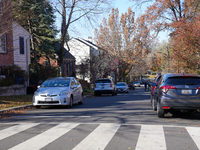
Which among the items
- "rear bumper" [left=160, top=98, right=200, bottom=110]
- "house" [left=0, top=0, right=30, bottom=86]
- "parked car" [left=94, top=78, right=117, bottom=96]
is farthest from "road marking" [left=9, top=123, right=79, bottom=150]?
"parked car" [left=94, top=78, right=117, bottom=96]

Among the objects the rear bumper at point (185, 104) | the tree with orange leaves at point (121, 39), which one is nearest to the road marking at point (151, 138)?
the rear bumper at point (185, 104)

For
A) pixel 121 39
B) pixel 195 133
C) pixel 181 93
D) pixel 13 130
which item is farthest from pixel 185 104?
pixel 121 39

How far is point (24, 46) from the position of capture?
101 feet

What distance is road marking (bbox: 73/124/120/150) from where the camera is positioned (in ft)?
20.8

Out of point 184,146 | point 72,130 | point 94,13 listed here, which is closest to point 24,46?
point 94,13

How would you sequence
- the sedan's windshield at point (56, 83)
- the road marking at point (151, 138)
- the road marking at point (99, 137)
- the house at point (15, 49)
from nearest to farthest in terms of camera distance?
1. the road marking at point (151, 138)
2. the road marking at point (99, 137)
3. the sedan's windshield at point (56, 83)
4. the house at point (15, 49)

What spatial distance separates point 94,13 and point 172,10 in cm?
833

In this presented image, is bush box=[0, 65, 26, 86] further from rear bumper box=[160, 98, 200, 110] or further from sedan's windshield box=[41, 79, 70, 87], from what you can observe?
rear bumper box=[160, 98, 200, 110]

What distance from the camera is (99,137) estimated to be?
7215 mm

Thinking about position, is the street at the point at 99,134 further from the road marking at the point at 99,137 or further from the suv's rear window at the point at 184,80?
the suv's rear window at the point at 184,80

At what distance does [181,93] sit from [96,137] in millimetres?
4104

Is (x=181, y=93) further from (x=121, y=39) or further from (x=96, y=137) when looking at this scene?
(x=121, y=39)

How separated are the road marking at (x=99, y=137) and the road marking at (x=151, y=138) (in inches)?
A: 30.2

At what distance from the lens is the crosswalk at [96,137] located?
6352mm
